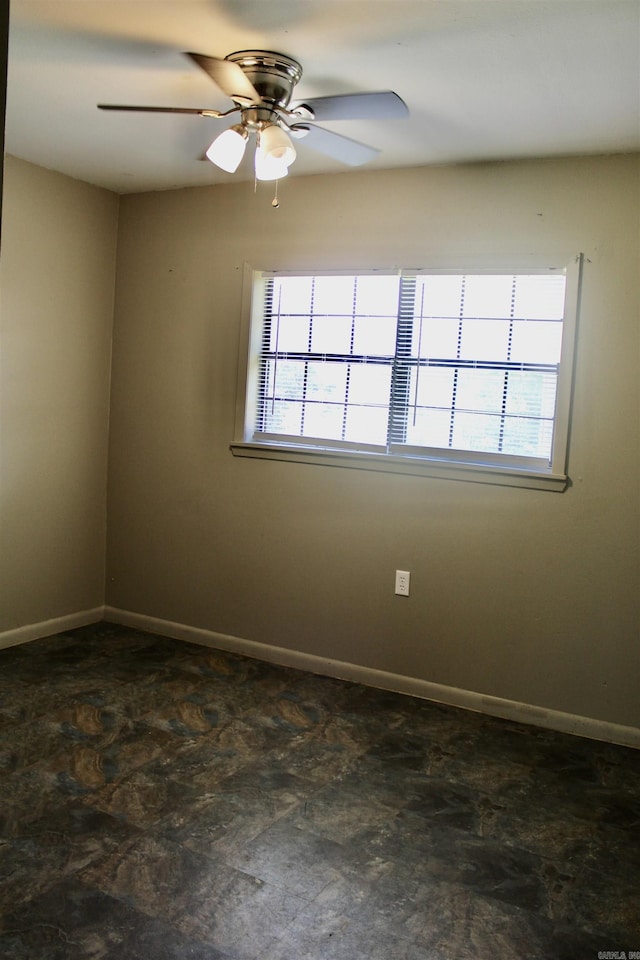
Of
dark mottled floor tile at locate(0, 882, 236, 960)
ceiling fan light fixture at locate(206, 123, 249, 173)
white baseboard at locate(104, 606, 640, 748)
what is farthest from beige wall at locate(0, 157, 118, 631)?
dark mottled floor tile at locate(0, 882, 236, 960)

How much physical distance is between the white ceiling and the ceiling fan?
0.06 metres

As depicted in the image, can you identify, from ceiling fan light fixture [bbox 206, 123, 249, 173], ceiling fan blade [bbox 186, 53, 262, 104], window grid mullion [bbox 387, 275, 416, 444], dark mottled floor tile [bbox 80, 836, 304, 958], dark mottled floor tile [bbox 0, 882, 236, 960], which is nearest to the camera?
dark mottled floor tile [bbox 0, 882, 236, 960]

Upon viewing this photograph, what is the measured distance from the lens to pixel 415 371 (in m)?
3.65

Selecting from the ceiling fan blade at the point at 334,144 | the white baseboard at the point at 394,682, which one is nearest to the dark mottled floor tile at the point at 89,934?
the white baseboard at the point at 394,682

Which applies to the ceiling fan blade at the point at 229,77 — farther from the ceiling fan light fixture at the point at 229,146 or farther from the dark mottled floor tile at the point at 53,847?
the dark mottled floor tile at the point at 53,847

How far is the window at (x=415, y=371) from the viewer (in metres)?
3.38

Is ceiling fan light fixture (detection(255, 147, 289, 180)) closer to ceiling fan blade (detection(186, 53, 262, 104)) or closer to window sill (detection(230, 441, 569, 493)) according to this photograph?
ceiling fan blade (detection(186, 53, 262, 104))

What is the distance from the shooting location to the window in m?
3.38

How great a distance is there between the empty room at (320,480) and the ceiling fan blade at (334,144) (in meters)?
0.02

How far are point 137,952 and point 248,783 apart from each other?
0.91 metres

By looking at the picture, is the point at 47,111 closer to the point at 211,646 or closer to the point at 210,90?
the point at 210,90

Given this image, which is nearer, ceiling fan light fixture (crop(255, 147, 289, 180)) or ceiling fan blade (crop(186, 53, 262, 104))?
ceiling fan blade (crop(186, 53, 262, 104))

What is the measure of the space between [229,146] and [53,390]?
2.16 m

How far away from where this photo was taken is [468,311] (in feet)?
11.6
